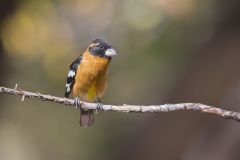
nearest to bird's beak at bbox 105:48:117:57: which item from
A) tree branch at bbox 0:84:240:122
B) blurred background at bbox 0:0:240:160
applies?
tree branch at bbox 0:84:240:122

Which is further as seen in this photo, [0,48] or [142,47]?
[142,47]

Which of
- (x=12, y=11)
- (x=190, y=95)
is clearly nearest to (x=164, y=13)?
(x=190, y=95)

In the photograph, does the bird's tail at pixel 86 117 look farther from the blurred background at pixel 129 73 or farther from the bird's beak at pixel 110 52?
the blurred background at pixel 129 73

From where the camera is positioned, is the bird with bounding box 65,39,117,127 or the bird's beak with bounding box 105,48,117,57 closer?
the bird's beak with bounding box 105,48,117,57

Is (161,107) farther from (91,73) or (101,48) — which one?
(91,73)

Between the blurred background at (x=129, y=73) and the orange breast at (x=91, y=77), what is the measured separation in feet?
7.91

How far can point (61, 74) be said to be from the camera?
11.4 m

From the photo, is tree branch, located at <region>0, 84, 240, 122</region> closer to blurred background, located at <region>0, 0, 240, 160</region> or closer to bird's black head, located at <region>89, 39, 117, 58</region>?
bird's black head, located at <region>89, 39, 117, 58</region>

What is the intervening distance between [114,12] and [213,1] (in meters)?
2.33

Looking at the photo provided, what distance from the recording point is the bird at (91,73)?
4.04 m

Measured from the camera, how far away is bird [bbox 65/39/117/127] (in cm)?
404

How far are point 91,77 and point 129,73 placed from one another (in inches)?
369

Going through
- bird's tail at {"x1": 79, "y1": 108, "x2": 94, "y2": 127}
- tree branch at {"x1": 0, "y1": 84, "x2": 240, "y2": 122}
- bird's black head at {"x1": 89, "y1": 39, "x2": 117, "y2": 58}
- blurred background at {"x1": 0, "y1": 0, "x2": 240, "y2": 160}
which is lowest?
tree branch at {"x1": 0, "y1": 84, "x2": 240, "y2": 122}

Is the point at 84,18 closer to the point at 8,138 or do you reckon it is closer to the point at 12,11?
the point at 8,138
